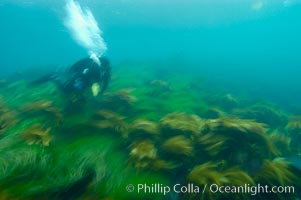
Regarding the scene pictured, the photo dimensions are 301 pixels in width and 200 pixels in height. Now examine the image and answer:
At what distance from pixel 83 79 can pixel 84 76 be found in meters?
0.11

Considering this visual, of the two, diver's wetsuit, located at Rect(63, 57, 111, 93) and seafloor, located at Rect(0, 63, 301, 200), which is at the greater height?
diver's wetsuit, located at Rect(63, 57, 111, 93)

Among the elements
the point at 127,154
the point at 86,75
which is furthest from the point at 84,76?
the point at 127,154

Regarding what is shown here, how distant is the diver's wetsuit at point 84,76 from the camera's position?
7742 millimetres

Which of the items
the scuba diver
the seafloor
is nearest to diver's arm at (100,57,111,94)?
the scuba diver

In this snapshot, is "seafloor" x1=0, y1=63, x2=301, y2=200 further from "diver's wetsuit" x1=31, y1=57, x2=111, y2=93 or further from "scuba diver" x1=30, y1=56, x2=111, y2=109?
"diver's wetsuit" x1=31, y1=57, x2=111, y2=93

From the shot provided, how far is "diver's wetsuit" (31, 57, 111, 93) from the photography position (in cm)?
774

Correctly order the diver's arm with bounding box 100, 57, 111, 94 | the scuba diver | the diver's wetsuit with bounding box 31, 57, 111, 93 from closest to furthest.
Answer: the scuba diver
the diver's wetsuit with bounding box 31, 57, 111, 93
the diver's arm with bounding box 100, 57, 111, 94

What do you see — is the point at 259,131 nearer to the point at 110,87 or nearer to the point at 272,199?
the point at 272,199

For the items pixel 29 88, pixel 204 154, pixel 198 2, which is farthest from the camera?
pixel 198 2

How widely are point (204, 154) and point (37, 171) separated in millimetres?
2636

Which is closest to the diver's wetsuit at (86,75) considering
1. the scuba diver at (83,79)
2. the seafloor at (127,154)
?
the scuba diver at (83,79)

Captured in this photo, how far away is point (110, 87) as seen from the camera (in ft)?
36.4

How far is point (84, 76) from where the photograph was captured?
7.93 meters

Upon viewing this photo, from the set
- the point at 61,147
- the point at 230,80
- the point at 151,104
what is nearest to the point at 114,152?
the point at 61,147
